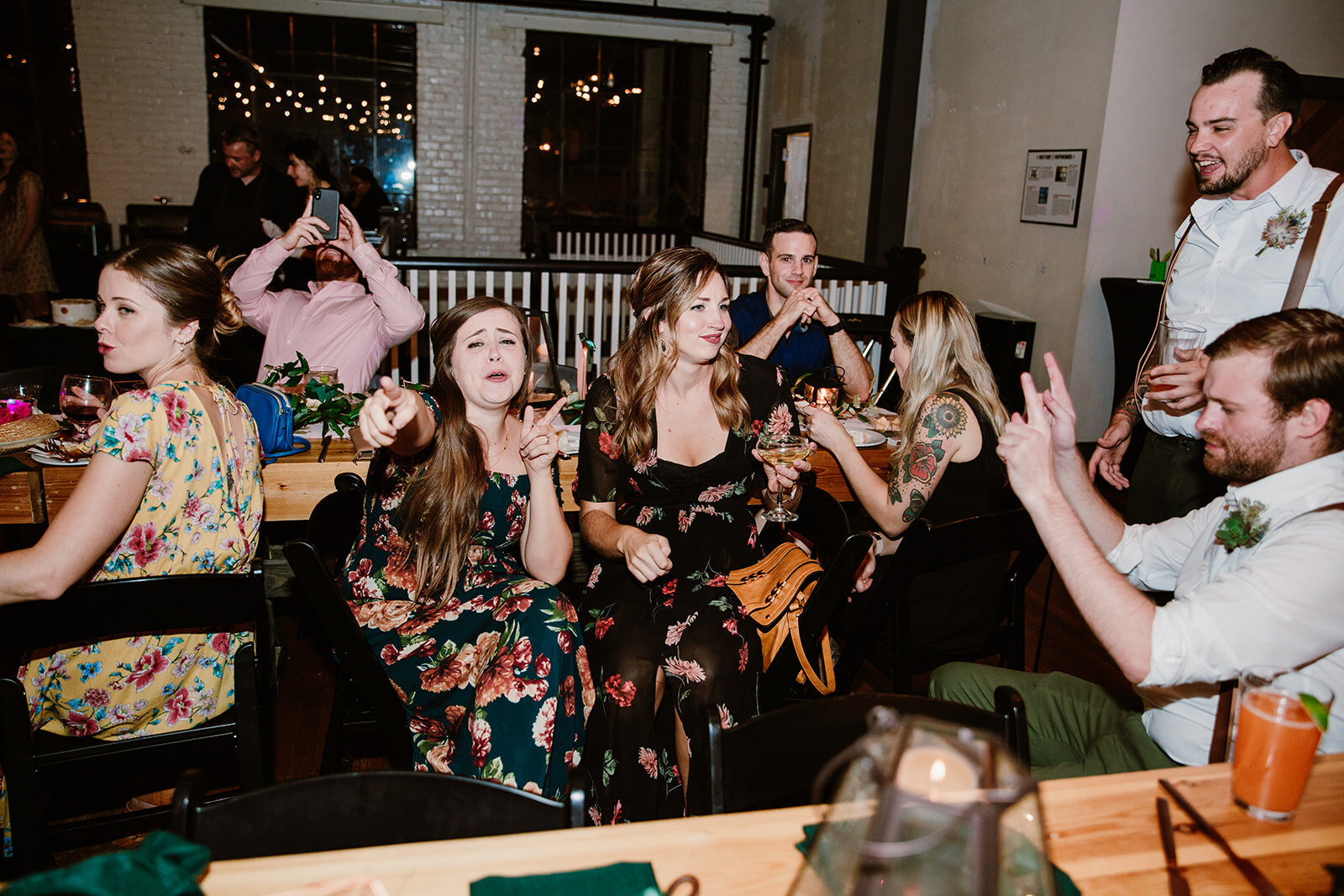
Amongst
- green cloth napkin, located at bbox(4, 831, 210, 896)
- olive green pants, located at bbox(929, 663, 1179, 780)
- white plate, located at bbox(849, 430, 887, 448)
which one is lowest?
olive green pants, located at bbox(929, 663, 1179, 780)

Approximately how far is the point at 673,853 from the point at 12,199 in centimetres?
791

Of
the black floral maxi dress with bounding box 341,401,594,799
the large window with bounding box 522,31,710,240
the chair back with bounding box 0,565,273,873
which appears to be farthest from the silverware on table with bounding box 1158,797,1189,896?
the large window with bounding box 522,31,710,240

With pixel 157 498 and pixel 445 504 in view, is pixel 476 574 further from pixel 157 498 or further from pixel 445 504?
pixel 157 498

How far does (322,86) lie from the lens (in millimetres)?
9461

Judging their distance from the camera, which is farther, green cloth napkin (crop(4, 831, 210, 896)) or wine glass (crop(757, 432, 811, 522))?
wine glass (crop(757, 432, 811, 522))

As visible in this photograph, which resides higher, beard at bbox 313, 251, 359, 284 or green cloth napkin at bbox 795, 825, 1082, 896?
A: beard at bbox 313, 251, 359, 284

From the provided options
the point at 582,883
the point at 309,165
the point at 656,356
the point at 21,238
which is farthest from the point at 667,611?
the point at 21,238

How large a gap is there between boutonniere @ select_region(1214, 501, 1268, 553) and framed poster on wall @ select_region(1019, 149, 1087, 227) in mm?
4599

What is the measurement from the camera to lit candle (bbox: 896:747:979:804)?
0.63 metres

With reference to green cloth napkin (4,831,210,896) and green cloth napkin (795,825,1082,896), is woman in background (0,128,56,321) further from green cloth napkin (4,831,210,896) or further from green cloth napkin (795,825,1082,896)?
green cloth napkin (795,825,1082,896)

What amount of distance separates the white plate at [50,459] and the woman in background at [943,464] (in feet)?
6.32

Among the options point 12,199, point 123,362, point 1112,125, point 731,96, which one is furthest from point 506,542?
point 731,96

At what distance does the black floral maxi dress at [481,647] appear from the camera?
176 cm

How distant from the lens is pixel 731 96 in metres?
10.6
